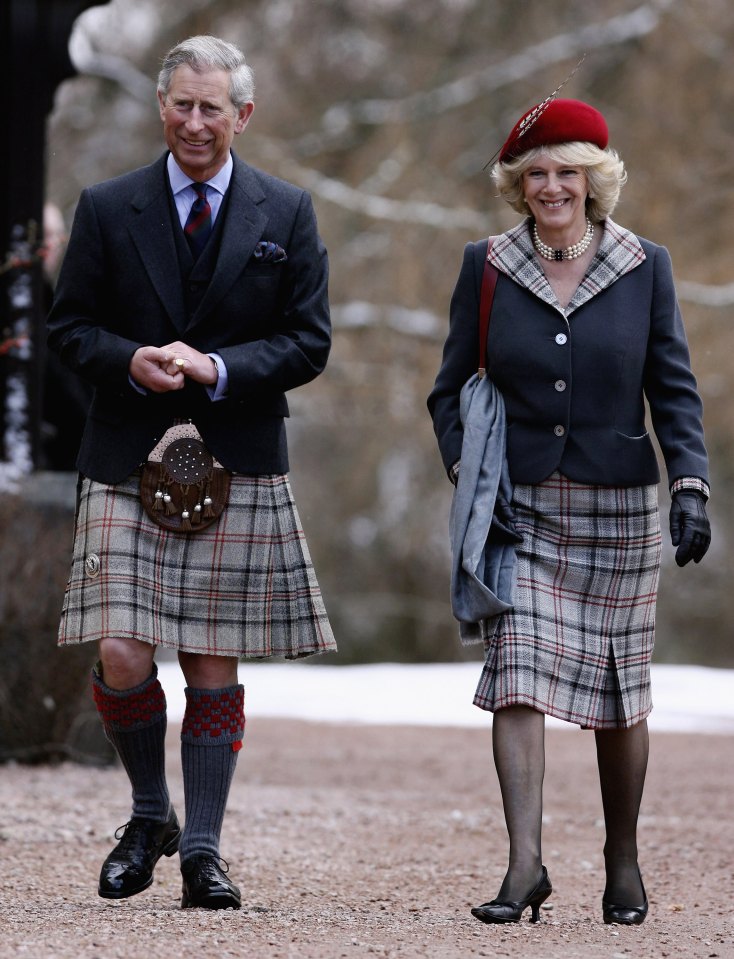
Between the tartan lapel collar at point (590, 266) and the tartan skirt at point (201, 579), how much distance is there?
0.76 metres

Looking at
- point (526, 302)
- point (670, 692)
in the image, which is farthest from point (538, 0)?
point (526, 302)

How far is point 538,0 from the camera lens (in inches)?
692

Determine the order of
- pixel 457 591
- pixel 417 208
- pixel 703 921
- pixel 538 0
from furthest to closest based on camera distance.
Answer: pixel 538 0 < pixel 417 208 < pixel 703 921 < pixel 457 591

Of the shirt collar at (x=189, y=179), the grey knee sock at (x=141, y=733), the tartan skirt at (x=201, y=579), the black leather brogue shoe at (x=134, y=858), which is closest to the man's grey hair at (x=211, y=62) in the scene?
the shirt collar at (x=189, y=179)

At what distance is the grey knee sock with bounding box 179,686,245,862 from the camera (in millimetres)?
4266

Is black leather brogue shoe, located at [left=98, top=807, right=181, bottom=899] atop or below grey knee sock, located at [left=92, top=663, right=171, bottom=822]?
below

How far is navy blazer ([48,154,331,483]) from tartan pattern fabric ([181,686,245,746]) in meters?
0.55

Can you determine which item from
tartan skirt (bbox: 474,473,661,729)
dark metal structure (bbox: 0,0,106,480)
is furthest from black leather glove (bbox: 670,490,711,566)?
dark metal structure (bbox: 0,0,106,480)

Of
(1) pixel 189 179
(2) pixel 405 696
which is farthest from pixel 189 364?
(2) pixel 405 696

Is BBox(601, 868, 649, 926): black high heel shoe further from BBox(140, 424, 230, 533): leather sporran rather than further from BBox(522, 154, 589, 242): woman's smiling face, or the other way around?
BBox(522, 154, 589, 242): woman's smiling face

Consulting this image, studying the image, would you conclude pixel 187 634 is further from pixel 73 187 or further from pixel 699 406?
pixel 73 187

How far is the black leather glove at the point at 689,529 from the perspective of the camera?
4.18 meters

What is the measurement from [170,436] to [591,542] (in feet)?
3.36

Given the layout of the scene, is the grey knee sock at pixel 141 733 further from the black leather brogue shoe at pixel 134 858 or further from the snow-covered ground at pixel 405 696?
the snow-covered ground at pixel 405 696
